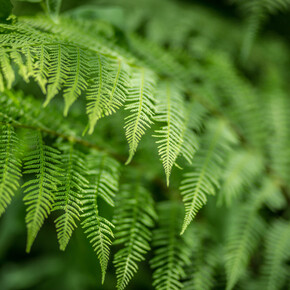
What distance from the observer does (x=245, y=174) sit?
121 cm

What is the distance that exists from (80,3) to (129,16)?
409mm

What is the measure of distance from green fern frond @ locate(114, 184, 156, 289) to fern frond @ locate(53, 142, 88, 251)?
0.17m

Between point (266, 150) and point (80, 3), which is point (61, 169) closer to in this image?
point (266, 150)

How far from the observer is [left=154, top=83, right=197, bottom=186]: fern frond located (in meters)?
0.73

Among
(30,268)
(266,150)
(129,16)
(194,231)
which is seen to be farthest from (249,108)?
(30,268)

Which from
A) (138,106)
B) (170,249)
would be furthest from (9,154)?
(170,249)

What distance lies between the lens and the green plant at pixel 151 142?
2.43 feet

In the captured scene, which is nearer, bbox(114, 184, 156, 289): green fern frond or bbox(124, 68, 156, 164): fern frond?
bbox(124, 68, 156, 164): fern frond

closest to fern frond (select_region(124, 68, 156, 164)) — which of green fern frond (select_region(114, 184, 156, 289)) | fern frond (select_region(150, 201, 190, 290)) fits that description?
green fern frond (select_region(114, 184, 156, 289))

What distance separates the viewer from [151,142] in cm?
126

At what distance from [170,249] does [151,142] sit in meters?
0.49

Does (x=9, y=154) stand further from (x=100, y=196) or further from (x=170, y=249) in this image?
(x=170, y=249)

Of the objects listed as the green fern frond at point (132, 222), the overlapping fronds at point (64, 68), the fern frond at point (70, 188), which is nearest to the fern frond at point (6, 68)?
the overlapping fronds at point (64, 68)

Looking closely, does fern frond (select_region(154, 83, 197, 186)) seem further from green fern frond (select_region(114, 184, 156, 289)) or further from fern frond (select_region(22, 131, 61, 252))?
fern frond (select_region(22, 131, 61, 252))
